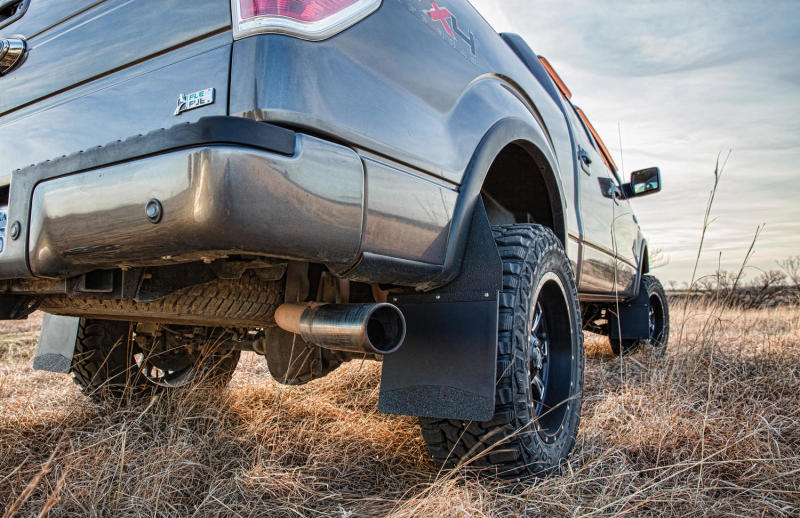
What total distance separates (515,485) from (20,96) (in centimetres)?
200

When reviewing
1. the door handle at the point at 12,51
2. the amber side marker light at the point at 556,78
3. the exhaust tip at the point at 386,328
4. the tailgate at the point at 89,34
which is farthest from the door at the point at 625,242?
the door handle at the point at 12,51

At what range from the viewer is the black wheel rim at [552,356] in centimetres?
225

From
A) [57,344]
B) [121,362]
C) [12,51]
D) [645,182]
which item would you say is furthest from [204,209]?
[645,182]

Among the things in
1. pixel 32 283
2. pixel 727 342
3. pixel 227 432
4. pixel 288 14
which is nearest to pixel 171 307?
pixel 32 283

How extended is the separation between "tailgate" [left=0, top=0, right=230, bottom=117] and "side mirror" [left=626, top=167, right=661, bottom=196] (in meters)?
4.27

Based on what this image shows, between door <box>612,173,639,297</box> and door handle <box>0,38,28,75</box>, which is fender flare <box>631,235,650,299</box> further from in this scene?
door handle <box>0,38,28,75</box>

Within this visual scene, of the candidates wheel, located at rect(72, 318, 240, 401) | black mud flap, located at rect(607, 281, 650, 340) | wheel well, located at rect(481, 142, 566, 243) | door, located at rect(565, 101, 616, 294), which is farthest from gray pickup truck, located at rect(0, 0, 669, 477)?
black mud flap, located at rect(607, 281, 650, 340)

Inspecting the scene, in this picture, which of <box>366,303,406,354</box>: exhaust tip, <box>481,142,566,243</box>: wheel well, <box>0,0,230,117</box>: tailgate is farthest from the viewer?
<box>481,142,566,243</box>: wheel well

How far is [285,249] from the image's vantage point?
1239mm

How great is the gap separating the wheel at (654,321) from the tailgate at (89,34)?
4703mm

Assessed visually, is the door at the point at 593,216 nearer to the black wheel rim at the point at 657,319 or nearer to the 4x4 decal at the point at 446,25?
the 4x4 decal at the point at 446,25

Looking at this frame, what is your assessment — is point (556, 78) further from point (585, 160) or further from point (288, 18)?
point (288, 18)

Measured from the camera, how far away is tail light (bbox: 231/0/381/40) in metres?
1.29

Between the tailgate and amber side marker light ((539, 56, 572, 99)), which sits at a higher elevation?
amber side marker light ((539, 56, 572, 99))
